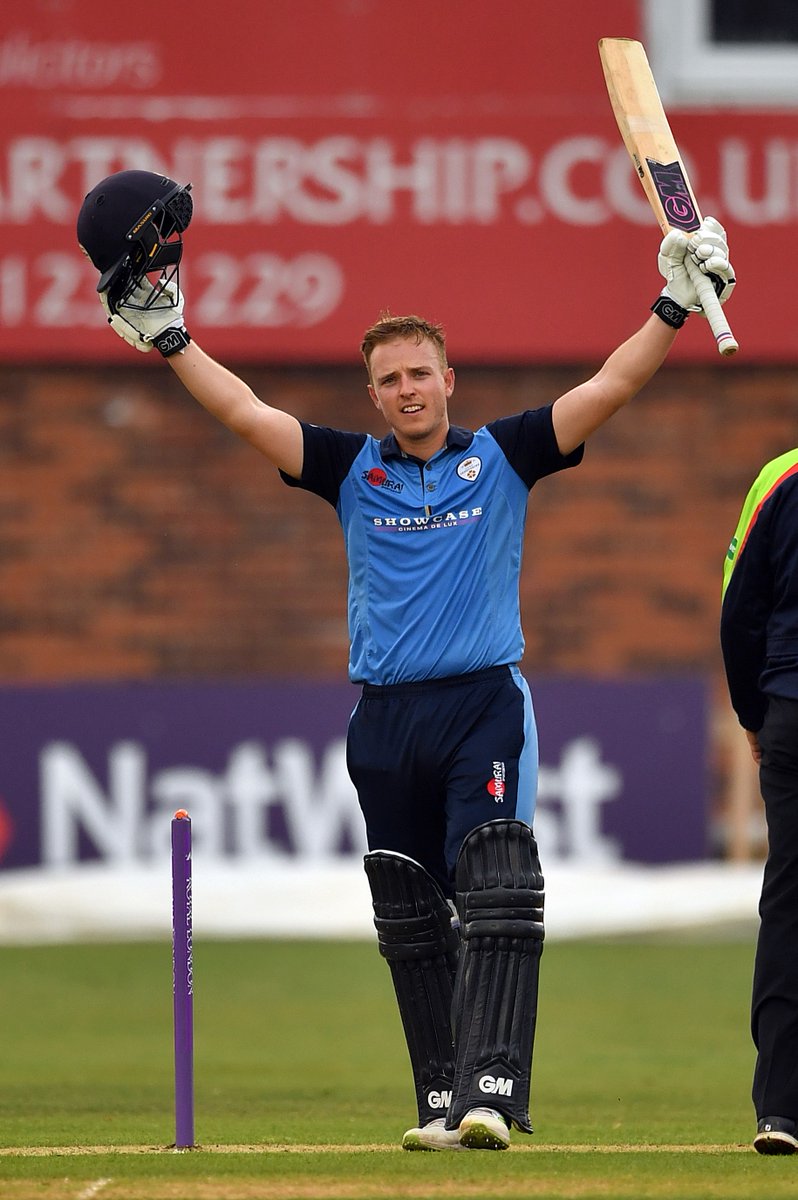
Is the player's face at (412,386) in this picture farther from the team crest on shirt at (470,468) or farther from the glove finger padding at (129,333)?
the glove finger padding at (129,333)

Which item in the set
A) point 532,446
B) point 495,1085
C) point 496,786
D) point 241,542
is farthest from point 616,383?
point 241,542

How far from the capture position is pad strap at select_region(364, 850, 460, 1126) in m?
5.62

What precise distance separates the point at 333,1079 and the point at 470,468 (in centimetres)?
309

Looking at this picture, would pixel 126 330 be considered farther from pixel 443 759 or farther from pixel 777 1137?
pixel 777 1137

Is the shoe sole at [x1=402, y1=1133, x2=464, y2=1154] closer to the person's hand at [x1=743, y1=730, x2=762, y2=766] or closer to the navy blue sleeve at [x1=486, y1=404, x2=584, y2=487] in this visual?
the person's hand at [x1=743, y1=730, x2=762, y2=766]

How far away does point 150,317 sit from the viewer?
5.79 meters

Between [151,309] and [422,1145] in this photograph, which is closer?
[422,1145]

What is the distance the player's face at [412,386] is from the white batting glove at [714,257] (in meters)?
0.68

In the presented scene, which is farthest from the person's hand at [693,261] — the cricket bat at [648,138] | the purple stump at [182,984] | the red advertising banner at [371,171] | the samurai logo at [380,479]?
the red advertising banner at [371,171]

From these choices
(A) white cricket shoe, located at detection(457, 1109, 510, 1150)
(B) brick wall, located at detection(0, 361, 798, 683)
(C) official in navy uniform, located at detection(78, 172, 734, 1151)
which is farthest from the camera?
(B) brick wall, located at detection(0, 361, 798, 683)

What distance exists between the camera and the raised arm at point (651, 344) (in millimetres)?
5543

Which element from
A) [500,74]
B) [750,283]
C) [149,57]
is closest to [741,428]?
[750,283]

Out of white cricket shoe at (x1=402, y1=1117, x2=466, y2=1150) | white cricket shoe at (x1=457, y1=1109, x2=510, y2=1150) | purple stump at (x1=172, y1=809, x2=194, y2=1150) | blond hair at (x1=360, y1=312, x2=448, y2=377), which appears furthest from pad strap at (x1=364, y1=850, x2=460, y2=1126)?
blond hair at (x1=360, y1=312, x2=448, y2=377)

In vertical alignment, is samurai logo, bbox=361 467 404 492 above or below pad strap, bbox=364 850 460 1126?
above
